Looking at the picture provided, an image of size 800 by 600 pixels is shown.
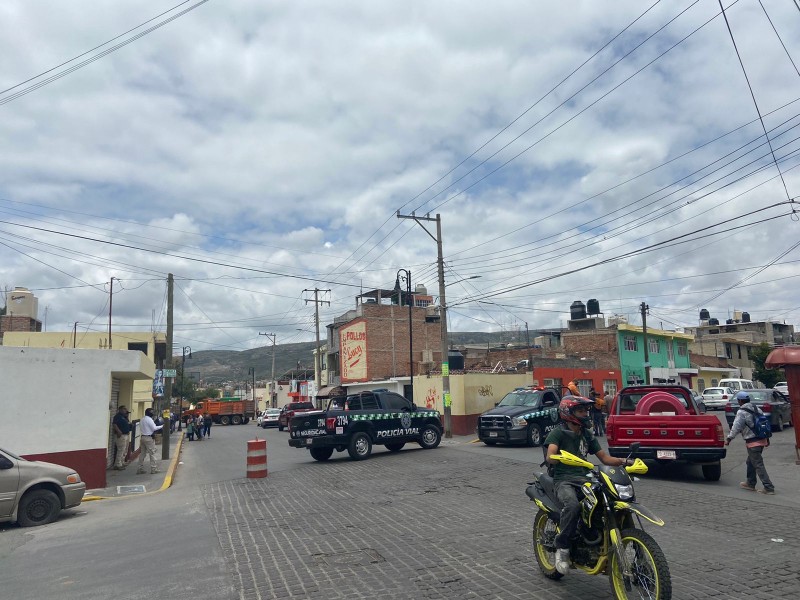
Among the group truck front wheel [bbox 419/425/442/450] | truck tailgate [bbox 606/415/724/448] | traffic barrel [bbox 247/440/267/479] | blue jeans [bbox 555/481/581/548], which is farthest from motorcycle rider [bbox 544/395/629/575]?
truck front wheel [bbox 419/425/442/450]

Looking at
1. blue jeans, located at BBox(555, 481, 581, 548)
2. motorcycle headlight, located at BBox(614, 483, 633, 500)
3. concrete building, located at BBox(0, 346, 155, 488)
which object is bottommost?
blue jeans, located at BBox(555, 481, 581, 548)

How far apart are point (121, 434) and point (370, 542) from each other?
42.0 feet

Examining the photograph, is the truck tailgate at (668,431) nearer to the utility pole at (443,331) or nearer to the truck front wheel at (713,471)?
the truck front wheel at (713,471)

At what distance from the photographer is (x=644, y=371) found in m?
48.5

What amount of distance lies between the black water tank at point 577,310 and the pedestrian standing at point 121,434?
4451 centimetres

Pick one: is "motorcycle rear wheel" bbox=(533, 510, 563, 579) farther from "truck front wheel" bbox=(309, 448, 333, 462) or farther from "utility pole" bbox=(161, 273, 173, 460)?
"utility pole" bbox=(161, 273, 173, 460)

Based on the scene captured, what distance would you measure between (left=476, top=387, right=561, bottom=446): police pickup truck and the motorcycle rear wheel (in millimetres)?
13964

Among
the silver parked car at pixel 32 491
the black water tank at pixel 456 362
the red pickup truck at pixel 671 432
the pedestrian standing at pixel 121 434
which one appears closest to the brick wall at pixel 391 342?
the black water tank at pixel 456 362

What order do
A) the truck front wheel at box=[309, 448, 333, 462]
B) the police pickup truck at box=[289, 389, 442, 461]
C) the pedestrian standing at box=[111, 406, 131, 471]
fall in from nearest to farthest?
the pedestrian standing at box=[111, 406, 131, 471], the police pickup truck at box=[289, 389, 442, 461], the truck front wheel at box=[309, 448, 333, 462]

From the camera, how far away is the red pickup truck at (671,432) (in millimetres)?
12297

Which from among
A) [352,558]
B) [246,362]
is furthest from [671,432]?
[246,362]

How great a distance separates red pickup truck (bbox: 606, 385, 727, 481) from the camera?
1230 cm

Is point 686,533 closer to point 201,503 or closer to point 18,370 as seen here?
point 201,503

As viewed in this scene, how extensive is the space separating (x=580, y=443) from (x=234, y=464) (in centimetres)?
1580
